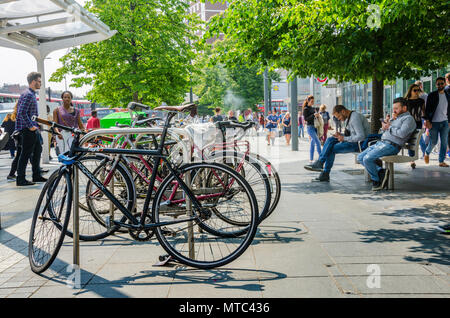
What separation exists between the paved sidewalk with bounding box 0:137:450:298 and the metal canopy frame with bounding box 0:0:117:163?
4961mm

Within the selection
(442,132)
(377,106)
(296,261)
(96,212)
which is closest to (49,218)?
(96,212)

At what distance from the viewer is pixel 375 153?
7.57 meters

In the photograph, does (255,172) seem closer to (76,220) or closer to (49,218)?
(76,220)

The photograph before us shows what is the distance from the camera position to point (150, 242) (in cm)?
477

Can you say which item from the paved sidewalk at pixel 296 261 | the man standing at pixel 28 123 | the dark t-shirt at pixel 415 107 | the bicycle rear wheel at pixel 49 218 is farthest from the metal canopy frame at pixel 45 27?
the dark t-shirt at pixel 415 107

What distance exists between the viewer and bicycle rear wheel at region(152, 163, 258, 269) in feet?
12.2

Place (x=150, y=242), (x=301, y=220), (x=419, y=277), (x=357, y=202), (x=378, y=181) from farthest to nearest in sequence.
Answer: (x=378, y=181)
(x=357, y=202)
(x=301, y=220)
(x=150, y=242)
(x=419, y=277)

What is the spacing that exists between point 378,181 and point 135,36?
1702 cm

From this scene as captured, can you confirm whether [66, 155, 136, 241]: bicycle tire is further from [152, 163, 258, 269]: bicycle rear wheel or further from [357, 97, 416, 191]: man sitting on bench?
[357, 97, 416, 191]: man sitting on bench

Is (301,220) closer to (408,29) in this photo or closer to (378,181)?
(378,181)

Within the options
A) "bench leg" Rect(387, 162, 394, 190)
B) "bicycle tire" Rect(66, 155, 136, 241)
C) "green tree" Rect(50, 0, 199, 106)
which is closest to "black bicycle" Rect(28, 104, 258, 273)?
"bicycle tire" Rect(66, 155, 136, 241)

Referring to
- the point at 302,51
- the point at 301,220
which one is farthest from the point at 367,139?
the point at 301,220

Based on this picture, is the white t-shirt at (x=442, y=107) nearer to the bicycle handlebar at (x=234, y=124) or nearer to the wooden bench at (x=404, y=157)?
the wooden bench at (x=404, y=157)

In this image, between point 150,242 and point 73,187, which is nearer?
point 73,187
